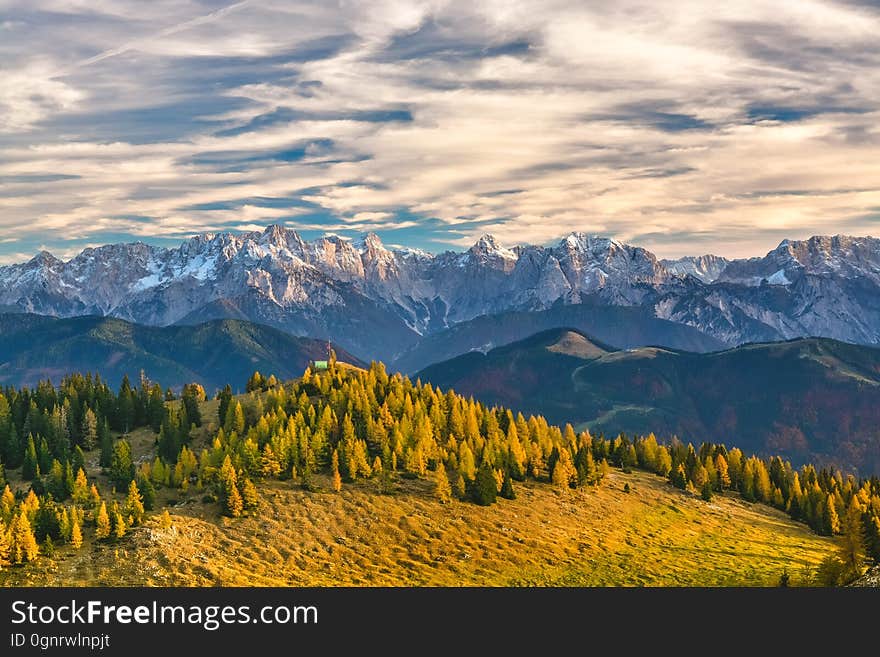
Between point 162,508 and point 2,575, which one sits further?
point 162,508

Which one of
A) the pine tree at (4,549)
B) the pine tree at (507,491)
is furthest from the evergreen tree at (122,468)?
the pine tree at (507,491)

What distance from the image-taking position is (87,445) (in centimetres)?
18712

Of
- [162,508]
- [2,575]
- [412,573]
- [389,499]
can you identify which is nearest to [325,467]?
[389,499]

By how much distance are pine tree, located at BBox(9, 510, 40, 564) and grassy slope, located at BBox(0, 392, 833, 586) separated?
2.29 meters

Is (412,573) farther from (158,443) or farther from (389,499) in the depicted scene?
(158,443)

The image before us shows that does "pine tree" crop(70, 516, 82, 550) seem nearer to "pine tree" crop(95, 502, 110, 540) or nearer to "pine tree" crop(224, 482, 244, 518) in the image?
"pine tree" crop(95, 502, 110, 540)

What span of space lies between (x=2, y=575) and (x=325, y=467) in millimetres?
67913

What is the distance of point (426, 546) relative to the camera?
130 m

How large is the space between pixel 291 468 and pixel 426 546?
37.0 meters

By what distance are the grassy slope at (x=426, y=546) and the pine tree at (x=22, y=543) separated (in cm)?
229

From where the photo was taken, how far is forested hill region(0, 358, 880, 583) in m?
122

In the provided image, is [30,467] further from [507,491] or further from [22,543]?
[507,491]

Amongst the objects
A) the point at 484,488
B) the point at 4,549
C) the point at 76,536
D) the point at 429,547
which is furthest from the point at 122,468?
the point at 484,488

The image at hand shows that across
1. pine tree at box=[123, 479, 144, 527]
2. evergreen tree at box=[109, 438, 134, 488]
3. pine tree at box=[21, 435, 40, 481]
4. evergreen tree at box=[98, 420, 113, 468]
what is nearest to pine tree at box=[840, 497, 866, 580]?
pine tree at box=[123, 479, 144, 527]
